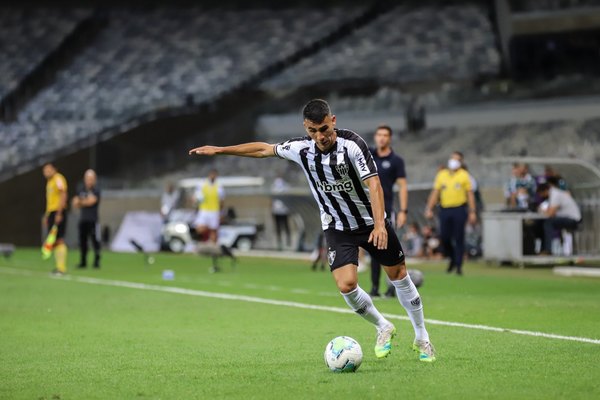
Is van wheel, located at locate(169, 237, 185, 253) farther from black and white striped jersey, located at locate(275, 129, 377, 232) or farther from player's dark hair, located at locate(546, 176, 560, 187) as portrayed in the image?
black and white striped jersey, located at locate(275, 129, 377, 232)

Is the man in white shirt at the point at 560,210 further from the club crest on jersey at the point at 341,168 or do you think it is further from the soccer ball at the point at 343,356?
the soccer ball at the point at 343,356

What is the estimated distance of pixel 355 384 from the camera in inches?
302

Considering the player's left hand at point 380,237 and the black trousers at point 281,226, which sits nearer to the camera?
the player's left hand at point 380,237

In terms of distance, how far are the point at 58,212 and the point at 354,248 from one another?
1395 centimetres

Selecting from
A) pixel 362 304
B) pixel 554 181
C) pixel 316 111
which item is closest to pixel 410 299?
pixel 362 304

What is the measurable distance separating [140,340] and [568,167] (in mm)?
15917

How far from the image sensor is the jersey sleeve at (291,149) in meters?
8.86

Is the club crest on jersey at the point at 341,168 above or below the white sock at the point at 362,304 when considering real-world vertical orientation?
above

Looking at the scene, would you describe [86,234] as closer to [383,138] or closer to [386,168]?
[386,168]

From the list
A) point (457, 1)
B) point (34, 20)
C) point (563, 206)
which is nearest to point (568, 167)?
point (563, 206)

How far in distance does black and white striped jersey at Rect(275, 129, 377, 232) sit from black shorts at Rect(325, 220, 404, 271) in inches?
2.2

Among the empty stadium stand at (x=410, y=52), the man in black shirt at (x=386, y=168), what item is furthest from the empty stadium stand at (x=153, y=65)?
the man in black shirt at (x=386, y=168)

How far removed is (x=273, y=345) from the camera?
33.1 feet

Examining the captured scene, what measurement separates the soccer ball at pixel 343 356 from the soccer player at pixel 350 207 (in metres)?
0.62
